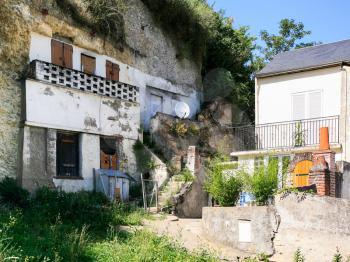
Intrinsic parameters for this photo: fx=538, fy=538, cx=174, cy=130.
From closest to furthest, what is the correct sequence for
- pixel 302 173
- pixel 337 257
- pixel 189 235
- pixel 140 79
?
1. pixel 337 257
2. pixel 189 235
3. pixel 302 173
4. pixel 140 79

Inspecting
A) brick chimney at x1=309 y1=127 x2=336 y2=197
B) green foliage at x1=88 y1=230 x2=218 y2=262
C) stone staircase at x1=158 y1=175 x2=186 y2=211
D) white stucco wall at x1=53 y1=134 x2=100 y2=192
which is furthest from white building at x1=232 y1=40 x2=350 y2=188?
green foliage at x1=88 y1=230 x2=218 y2=262

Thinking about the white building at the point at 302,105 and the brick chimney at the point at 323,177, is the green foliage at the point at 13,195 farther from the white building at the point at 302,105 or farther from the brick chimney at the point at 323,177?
the white building at the point at 302,105

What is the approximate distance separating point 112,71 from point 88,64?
4.45ft

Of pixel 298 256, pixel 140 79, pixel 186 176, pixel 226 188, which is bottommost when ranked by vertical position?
pixel 298 256

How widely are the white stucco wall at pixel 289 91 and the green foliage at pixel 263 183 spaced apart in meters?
8.04

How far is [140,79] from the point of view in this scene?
23.6 meters

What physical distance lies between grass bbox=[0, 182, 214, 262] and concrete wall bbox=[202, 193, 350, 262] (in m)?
1.77

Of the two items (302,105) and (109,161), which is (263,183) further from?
(302,105)

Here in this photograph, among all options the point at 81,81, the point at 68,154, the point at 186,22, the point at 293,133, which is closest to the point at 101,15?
the point at 81,81

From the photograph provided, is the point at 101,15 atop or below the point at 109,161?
atop

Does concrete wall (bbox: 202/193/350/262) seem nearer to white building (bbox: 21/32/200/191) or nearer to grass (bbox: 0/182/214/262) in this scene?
grass (bbox: 0/182/214/262)

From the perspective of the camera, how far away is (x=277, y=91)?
22953mm

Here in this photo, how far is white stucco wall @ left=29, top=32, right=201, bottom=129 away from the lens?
1880 centimetres

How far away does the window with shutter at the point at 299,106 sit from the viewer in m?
22.2
